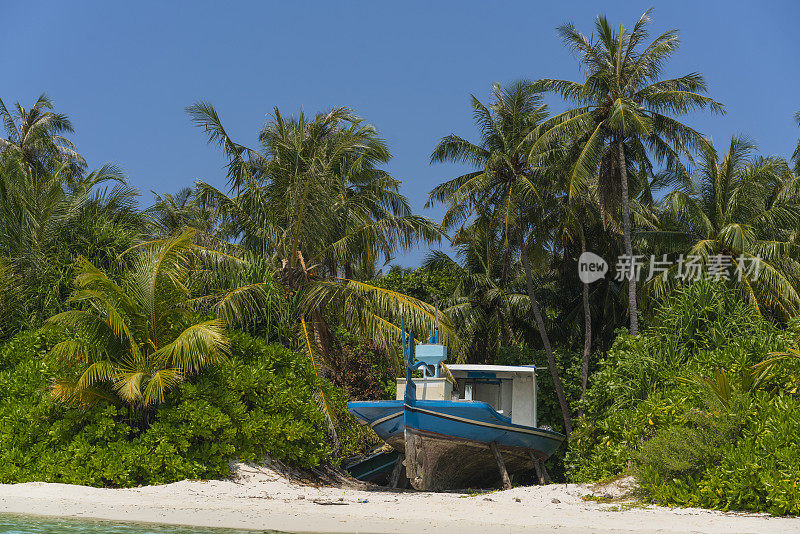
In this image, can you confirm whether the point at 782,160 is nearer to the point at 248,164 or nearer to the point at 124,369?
the point at 248,164

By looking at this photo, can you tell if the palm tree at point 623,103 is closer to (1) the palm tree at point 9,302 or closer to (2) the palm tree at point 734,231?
(2) the palm tree at point 734,231

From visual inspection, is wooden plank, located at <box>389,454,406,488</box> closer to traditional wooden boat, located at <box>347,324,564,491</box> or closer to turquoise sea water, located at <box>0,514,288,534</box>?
traditional wooden boat, located at <box>347,324,564,491</box>

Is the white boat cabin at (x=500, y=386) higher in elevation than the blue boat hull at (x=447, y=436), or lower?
higher

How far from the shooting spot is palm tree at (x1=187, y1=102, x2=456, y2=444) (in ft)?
52.0

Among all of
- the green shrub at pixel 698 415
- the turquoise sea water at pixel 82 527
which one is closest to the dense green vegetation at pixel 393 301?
the green shrub at pixel 698 415

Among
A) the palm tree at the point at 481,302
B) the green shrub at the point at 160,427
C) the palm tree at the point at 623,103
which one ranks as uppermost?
the palm tree at the point at 623,103

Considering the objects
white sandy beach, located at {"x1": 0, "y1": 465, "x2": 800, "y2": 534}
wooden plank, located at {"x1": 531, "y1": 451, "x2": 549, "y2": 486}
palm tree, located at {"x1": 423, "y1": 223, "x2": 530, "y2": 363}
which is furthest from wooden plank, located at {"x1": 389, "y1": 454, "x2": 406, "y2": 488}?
palm tree, located at {"x1": 423, "y1": 223, "x2": 530, "y2": 363}

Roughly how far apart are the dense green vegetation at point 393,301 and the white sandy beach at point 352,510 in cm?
54

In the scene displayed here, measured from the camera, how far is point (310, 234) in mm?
16625

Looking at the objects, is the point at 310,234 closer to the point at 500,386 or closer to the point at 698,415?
the point at 500,386

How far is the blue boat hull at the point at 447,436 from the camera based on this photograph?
1371 centimetres

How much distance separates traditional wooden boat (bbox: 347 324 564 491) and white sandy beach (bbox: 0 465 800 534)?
5.24 ft

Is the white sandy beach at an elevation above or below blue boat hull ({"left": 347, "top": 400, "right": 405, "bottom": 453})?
below

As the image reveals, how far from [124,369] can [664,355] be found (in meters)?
10.1
